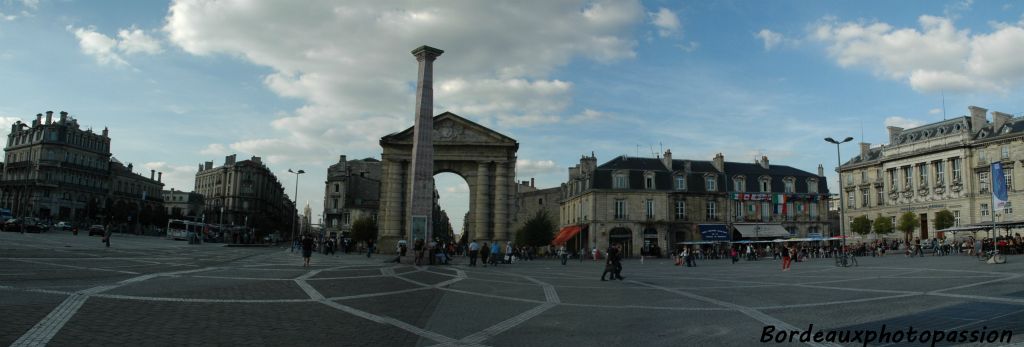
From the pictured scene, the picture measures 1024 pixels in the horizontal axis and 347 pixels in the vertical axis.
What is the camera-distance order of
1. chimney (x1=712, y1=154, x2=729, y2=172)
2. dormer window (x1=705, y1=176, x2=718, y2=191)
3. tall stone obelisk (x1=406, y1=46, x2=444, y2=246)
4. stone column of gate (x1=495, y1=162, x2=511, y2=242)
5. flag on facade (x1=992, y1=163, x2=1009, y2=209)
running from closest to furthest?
1. flag on facade (x1=992, y1=163, x2=1009, y2=209)
2. tall stone obelisk (x1=406, y1=46, x2=444, y2=246)
3. stone column of gate (x1=495, y1=162, x2=511, y2=242)
4. dormer window (x1=705, y1=176, x2=718, y2=191)
5. chimney (x1=712, y1=154, x2=729, y2=172)

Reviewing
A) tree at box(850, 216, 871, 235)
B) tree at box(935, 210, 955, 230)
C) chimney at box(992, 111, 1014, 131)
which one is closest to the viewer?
tree at box(935, 210, 955, 230)

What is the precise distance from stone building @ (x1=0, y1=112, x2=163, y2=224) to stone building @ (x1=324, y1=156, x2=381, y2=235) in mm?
28332

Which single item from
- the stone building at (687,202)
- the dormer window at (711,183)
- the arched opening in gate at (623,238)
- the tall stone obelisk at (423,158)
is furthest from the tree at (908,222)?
the tall stone obelisk at (423,158)

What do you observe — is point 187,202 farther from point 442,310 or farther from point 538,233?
point 442,310

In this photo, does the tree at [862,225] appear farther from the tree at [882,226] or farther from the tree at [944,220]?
the tree at [944,220]

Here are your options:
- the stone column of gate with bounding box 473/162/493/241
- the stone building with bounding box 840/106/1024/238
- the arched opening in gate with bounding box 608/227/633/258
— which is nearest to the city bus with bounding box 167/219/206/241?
the stone column of gate with bounding box 473/162/493/241

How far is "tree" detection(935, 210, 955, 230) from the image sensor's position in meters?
59.1

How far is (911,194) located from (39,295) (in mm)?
80265

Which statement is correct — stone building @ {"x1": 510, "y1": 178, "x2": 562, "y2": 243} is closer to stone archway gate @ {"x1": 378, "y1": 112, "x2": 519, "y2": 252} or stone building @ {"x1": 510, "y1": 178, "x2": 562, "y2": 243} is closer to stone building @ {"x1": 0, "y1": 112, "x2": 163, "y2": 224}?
stone archway gate @ {"x1": 378, "y1": 112, "x2": 519, "y2": 252}

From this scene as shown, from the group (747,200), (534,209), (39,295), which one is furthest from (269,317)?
(534,209)

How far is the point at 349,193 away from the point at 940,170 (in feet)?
282

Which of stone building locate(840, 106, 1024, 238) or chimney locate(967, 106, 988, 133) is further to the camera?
chimney locate(967, 106, 988, 133)

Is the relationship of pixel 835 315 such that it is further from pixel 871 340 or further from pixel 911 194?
pixel 911 194

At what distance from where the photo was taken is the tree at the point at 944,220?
59.1 m
